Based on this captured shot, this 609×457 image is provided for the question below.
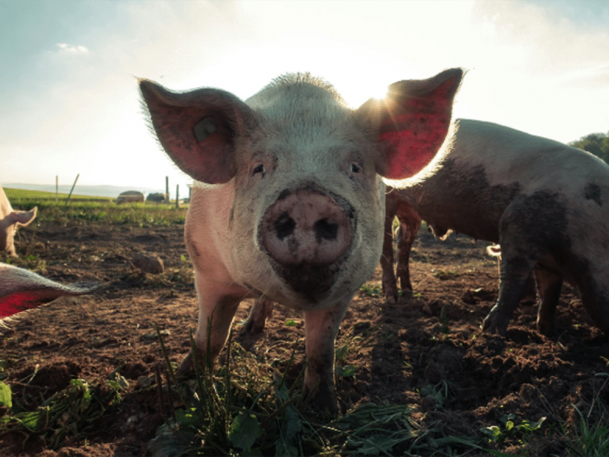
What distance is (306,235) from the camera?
1557 mm

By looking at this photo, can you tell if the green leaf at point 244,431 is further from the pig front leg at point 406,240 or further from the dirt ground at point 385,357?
the pig front leg at point 406,240

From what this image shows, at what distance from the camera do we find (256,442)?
186 cm

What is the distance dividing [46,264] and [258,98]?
5556 millimetres

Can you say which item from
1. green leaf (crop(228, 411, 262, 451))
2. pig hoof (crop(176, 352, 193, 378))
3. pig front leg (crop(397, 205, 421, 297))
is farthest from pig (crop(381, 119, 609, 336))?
pig hoof (crop(176, 352, 193, 378))

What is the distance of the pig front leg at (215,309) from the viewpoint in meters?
2.67

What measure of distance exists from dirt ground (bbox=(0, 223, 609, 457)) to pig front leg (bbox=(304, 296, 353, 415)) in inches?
9.4

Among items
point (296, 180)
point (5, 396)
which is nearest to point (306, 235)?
point (296, 180)

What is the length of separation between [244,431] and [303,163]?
1.17 meters

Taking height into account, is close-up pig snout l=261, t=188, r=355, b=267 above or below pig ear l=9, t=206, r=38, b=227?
above

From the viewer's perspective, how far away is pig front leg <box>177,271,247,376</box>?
2.67 metres

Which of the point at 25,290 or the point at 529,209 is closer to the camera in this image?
the point at 25,290

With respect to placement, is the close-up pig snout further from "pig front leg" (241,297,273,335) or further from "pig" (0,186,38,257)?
"pig" (0,186,38,257)

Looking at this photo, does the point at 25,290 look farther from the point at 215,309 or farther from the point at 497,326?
the point at 497,326

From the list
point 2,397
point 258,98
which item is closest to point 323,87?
point 258,98
